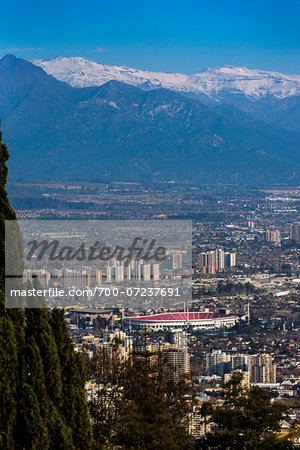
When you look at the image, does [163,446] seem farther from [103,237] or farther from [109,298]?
[103,237]

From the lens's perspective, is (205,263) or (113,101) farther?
(113,101)

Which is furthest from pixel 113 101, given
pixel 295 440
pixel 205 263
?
pixel 295 440

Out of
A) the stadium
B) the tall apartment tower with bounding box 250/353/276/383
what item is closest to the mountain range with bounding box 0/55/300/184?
the stadium

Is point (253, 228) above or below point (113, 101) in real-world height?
below

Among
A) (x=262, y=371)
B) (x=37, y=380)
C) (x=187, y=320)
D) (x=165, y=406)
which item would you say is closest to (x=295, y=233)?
(x=187, y=320)

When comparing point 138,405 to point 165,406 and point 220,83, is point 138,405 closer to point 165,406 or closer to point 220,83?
point 165,406

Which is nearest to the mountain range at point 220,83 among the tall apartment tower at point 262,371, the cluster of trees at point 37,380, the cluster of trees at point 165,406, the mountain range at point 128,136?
the mountain range at point 128,136

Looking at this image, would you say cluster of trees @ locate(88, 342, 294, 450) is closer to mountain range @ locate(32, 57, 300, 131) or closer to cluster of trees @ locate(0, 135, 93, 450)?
cluster of trees @ locate(0, 135, 93, 450)
